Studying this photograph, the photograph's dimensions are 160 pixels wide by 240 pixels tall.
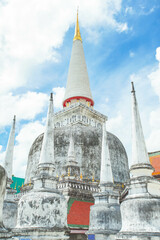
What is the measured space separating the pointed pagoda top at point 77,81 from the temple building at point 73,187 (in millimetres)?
1011

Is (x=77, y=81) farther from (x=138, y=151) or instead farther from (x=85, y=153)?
(x=138, y=151)

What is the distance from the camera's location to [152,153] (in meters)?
19.4

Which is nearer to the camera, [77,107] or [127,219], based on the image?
[127,219]

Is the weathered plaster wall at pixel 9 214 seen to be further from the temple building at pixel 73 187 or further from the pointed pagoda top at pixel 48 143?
the pointed pagoda top at pixel 48 143

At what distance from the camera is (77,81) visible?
3412cm

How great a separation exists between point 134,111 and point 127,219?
3.98m

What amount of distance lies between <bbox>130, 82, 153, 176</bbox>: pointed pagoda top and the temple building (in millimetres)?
35

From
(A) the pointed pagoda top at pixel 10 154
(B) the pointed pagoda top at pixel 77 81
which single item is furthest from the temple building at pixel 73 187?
(B) the pointed pagoda top at pixel 77 81

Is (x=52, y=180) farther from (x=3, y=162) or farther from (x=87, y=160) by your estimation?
Answer: (x=87, y=160)

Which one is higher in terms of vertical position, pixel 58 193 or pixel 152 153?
pixel 152 153

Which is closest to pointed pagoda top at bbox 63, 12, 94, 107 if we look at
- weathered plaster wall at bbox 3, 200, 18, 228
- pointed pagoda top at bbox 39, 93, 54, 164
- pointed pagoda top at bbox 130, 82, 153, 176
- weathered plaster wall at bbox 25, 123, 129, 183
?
weathered plaster wall at bbox 25, 123, 129, 183

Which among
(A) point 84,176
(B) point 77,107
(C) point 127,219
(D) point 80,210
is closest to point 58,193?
(C) point 127,219

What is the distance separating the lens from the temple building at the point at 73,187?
7.58 meters

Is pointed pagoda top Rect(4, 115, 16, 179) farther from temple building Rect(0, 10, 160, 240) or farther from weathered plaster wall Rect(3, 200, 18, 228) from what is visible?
weathered plaster wall Rect(3, 200, 18, 228)
